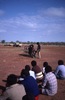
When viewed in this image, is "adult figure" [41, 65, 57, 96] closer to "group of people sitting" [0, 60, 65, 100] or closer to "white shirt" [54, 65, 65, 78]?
"group of people sitting" [0, 60, 65, 100]

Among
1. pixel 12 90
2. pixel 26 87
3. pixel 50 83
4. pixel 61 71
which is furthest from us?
pixel 61 71

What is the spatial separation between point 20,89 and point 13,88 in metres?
0.28

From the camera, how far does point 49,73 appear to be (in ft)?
28.4

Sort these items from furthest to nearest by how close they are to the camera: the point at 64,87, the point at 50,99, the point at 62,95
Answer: the point at 64,87, the point at 62,95, the point at 50,99

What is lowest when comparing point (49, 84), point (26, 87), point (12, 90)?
point (49, 84)

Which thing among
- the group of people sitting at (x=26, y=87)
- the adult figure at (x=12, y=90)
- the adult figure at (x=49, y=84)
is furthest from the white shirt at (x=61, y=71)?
the adult figure at (x=12, y=90)

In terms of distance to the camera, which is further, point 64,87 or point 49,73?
point 64,87

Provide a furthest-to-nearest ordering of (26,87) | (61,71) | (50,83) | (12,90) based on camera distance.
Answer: (61,71), (50,83), (26,87), (12,90)

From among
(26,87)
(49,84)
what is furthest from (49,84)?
(26,87)

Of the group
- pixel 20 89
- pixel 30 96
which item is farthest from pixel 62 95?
pixel 30 96

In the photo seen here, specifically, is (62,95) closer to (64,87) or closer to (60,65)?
(64,87)

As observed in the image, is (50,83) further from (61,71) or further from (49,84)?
(61,71)

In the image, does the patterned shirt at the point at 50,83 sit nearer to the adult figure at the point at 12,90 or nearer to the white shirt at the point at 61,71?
the adult figure at the point at 12,90

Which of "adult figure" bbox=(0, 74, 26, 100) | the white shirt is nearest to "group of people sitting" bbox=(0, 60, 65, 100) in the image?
"adult figure" bbox=(0, 74, 26, 100)
